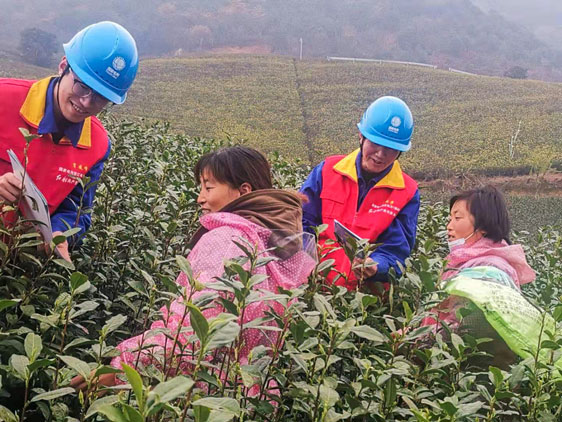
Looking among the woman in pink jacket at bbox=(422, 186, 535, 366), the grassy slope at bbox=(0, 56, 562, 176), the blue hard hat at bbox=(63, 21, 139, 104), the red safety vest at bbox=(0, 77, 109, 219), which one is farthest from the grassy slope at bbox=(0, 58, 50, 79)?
the woman in pink jacket at bbox=(422, 186, 535, 366)

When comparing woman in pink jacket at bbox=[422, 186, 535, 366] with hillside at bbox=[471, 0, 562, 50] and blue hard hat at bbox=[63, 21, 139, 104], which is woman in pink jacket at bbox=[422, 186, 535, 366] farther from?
hillside at bbox=[471, 0, 562, 50]

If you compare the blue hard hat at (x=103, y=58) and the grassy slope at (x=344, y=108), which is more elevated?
the blue hard hat at (x=103, y=58)

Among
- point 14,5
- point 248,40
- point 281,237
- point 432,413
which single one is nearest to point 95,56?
point 281,237

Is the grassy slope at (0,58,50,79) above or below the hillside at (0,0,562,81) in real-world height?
below

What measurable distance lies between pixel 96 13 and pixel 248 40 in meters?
16.4

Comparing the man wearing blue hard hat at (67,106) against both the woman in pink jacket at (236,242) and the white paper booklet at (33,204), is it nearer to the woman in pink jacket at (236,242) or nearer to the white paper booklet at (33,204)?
the white paper booklet at (33,204)

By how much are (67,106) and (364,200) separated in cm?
130

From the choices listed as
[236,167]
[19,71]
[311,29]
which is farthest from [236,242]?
[311,29]

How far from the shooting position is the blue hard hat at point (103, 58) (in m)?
1.84

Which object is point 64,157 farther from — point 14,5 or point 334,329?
point 14,5

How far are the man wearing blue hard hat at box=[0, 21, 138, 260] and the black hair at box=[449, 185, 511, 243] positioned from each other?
5.00 ft

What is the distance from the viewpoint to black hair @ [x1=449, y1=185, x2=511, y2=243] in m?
2.47

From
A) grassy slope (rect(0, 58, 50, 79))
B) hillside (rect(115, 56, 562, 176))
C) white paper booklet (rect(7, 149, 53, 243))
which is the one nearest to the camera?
white paper booklet (rect(7, 149, 53, 243))

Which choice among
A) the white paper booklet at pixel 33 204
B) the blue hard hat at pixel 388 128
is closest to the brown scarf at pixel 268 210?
the white paper booklet at pixel 33 204
